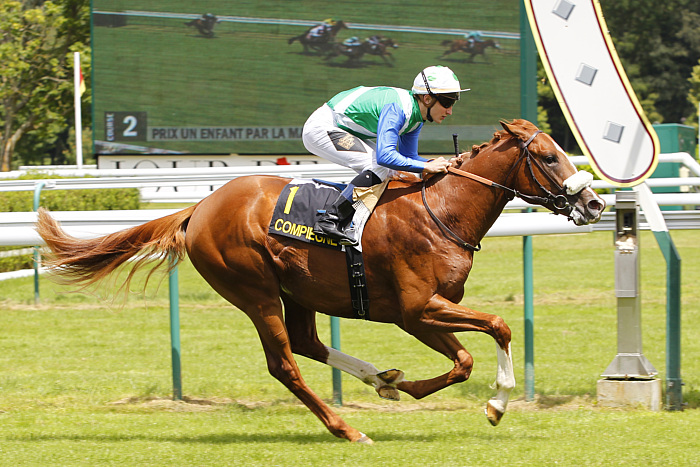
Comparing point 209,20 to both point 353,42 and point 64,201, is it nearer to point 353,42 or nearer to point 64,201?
point 353,42

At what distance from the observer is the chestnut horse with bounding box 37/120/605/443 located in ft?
14.5

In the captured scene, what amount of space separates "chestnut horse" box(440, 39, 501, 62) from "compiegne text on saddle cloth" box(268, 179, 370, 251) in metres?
16.6

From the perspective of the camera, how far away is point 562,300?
31.5 feet

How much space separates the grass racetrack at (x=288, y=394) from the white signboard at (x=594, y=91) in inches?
57.0

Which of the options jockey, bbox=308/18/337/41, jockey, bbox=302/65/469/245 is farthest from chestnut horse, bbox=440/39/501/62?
jockey, bbox=302/65/469/245

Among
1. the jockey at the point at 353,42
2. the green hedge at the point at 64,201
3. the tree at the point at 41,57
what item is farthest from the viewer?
the tree at the point at 41,57

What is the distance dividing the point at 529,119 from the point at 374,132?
1593 millimetres

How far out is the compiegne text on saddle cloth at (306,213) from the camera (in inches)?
180

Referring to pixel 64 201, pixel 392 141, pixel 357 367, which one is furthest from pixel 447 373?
pixel 64 201

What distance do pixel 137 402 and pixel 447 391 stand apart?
6.55ft

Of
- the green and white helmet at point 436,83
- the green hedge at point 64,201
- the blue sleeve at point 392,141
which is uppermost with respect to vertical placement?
the green and white helmet at point 436,83

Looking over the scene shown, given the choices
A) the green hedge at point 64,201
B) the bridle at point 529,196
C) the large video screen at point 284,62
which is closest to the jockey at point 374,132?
the bridle at point 529,196

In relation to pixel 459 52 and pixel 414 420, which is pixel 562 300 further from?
pixel 459 52

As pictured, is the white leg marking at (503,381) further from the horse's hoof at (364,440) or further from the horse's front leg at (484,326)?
the horse's hoof at (364,440)
